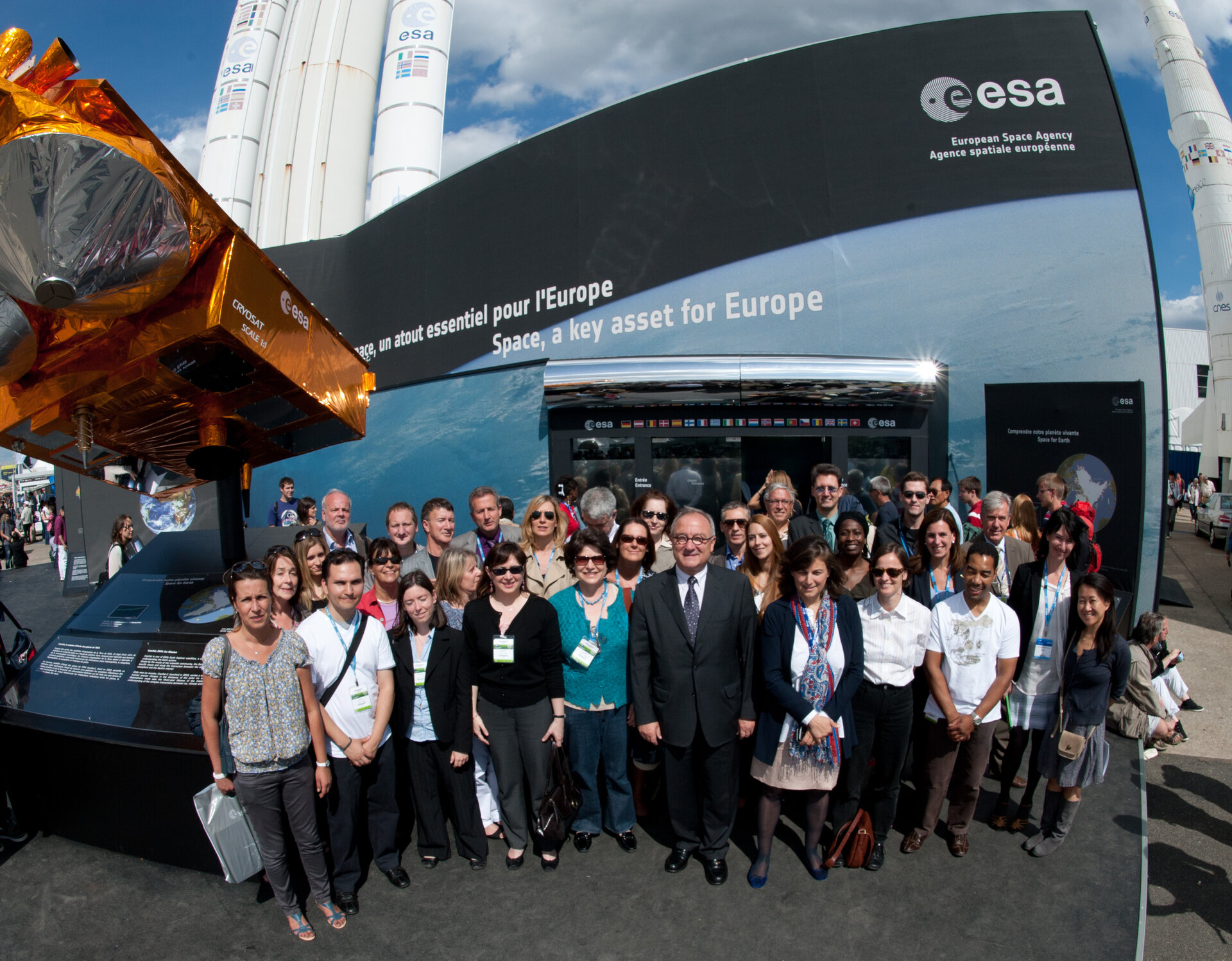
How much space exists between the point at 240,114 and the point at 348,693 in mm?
27145

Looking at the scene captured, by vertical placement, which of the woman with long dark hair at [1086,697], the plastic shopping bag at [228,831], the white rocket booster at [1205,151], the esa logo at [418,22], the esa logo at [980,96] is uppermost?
the esa logo at [418,22]

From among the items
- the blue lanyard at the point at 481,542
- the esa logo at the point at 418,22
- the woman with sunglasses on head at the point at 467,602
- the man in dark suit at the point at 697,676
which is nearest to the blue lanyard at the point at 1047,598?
the man in dark suit at the point at 697,676

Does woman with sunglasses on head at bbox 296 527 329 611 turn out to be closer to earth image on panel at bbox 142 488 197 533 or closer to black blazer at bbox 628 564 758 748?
black blazer at bbox 628 564 758 748

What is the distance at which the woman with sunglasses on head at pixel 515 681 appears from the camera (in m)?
3.21

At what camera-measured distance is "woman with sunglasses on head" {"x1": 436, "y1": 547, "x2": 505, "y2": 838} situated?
11.6 ft

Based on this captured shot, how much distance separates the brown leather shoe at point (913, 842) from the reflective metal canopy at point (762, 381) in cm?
489

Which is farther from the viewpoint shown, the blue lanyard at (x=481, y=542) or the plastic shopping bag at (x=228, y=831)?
the blue lanyard at (x=481, y=542)

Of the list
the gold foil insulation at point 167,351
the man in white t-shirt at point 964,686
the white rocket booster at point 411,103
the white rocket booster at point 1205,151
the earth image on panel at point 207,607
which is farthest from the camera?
the white rocket booster at point 411,103

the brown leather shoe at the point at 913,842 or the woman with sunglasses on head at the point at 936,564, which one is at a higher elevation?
the woman with sunglasses on head at the point at 936,564

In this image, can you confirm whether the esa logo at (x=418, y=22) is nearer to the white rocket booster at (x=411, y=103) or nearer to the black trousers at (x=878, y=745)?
the white rocket booster at (x=411, y=103)

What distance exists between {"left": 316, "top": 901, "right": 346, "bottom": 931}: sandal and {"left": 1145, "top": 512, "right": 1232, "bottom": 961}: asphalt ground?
3.49m

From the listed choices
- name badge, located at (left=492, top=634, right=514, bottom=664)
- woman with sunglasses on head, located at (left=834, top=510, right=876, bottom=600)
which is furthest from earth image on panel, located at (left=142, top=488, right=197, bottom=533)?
woman with sunglasses on head, located at (left=834, top=510, right=876, bottom=600)

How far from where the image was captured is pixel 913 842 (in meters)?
3.41

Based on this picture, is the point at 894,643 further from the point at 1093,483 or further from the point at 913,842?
the point at 1093,483
